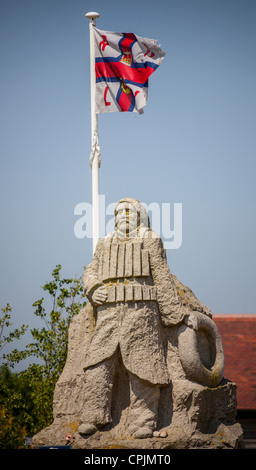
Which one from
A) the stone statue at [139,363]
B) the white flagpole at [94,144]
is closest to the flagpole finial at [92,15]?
the white flagpole at [94,144]

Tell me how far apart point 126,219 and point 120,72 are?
14.3 ft

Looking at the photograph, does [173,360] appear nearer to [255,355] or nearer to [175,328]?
[175,328]

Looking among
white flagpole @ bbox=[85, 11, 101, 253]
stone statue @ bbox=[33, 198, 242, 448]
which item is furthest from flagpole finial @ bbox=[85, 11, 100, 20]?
stone statue @ bbox=[33, 198, 242, 448]

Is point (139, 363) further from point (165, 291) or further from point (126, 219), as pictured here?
point (126, 219)

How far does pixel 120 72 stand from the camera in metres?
11.9

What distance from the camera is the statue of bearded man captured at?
7902mm

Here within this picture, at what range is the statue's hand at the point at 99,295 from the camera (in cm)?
827

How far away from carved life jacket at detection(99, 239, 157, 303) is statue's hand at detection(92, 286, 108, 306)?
0.19 ft

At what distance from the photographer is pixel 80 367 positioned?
8625 millimetres

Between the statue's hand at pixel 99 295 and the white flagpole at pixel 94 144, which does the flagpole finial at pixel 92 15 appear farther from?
the statue's hand at pixel 99 295

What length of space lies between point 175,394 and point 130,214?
2650 mm

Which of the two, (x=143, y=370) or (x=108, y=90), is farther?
(x=108, y=90)

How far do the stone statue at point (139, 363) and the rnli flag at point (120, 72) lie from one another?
373cm
